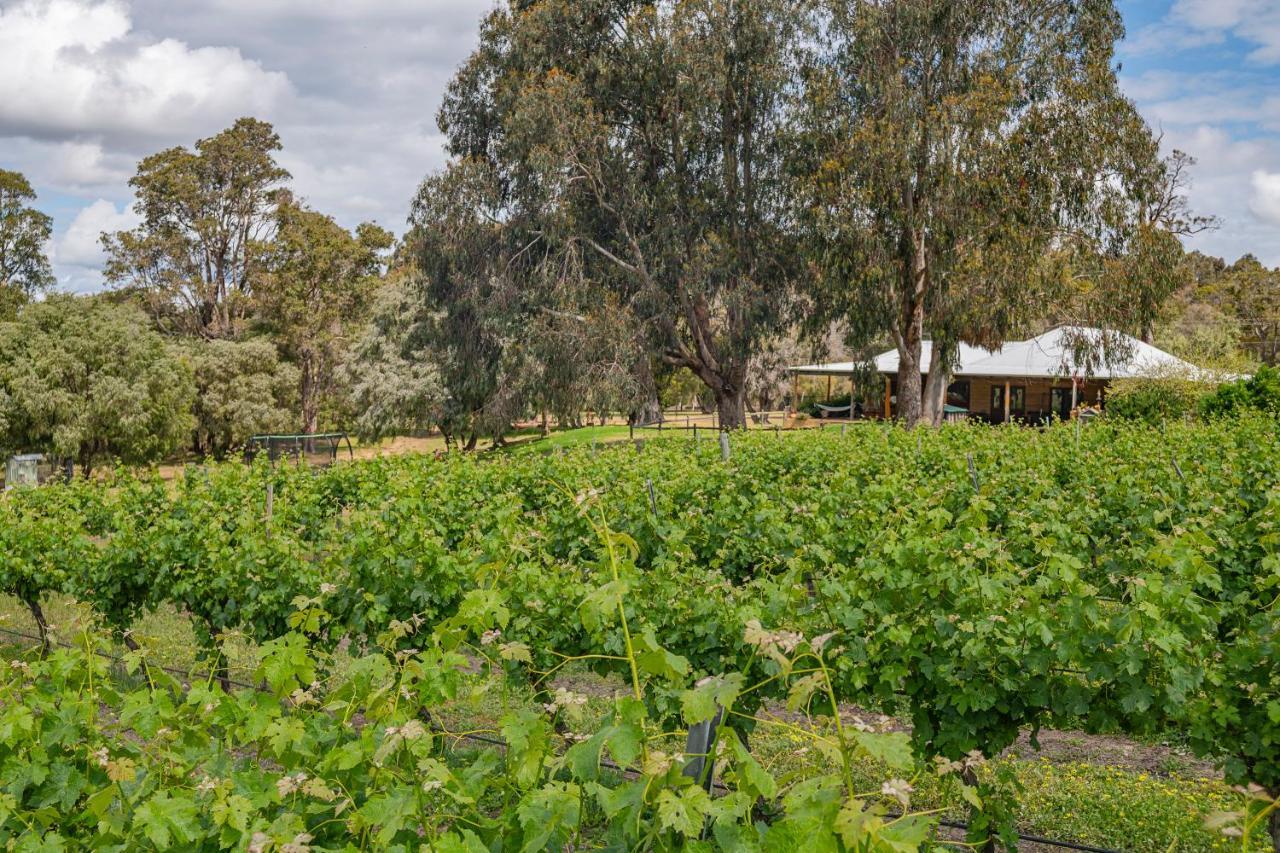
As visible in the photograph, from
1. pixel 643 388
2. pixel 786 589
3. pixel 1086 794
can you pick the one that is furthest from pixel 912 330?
pixel 786 589

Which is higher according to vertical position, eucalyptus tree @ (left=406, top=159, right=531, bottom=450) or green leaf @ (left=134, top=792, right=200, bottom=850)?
eucalyptus tree @ (left=406, top=159, right=531, bottom=450)

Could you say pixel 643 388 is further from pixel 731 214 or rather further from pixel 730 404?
pixel 731 214

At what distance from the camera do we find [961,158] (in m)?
21.7

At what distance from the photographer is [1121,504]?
8680 mm

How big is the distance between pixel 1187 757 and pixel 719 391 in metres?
20.2

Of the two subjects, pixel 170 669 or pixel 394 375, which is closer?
pixel 170 669

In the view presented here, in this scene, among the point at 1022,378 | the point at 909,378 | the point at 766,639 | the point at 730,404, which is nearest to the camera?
the point at 766,639

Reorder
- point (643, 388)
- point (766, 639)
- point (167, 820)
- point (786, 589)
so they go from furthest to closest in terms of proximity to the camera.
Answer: point (643, 388) → point (786, 589) → point (167, 820) → point (766, 639)

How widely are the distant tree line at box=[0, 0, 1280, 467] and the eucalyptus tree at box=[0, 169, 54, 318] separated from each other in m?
9.55

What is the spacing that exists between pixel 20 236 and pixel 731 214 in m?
28.0

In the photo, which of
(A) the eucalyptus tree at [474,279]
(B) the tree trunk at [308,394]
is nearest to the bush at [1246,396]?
(A) the eucalyptus tree at [474,279]

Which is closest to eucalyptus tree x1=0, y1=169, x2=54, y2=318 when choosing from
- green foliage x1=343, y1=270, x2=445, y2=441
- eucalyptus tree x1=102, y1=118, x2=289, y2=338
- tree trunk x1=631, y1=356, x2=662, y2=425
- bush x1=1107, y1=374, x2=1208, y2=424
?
eucalyptus tree x1=102, y1=118, x2=289, y2=338

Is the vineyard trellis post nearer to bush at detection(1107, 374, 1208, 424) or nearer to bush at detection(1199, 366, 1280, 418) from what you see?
bush at detection(1199, 366, 1280, 418)

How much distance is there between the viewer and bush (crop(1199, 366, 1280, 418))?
21797 millimetres
